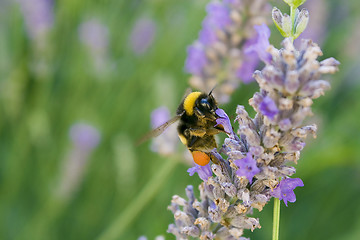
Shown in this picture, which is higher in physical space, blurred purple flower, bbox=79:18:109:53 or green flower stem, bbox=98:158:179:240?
blurred purple flower, bbox=79:18:109:53

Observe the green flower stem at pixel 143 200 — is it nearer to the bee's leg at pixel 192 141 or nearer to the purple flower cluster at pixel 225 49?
the purple flower cluster at pixel 225 49

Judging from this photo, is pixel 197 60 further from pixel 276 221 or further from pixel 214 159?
pixel 276 221

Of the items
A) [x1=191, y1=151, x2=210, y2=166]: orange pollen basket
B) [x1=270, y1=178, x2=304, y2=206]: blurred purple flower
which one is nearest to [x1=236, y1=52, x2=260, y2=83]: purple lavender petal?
[x1=191, y1=151, x2=210, y2=166]: orange pollen basket

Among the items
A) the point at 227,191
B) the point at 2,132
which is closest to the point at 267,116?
the point at 227,191

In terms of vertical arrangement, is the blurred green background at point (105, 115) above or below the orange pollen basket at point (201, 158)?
above

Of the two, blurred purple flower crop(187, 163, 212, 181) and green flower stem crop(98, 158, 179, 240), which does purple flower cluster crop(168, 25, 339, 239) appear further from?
green flower stem crop(98, 158, 179, 240)

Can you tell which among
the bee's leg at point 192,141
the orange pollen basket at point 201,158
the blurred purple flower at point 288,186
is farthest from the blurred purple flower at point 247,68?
the blurred purple flower at point 288,186
